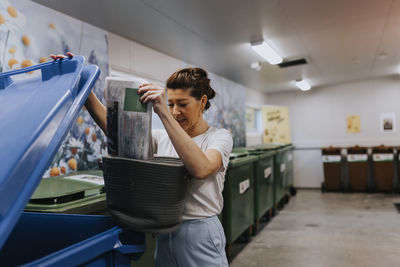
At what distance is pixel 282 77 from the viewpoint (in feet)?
20.8

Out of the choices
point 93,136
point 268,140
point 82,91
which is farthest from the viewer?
point 268,140

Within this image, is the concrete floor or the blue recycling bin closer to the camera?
the blue recycling bin

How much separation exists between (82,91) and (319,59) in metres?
4.89

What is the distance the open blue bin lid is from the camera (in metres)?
0.66

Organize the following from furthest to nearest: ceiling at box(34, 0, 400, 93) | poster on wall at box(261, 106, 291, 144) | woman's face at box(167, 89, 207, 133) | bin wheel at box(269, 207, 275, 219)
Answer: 1. poster on wall at box(261, 106, 291, 144)
2. bin wheel at box(269, 207, 275, 219)
3. ceiling at box(34, 0, 400, 93)
4. woman's face at box(167, 89, 207, 133)

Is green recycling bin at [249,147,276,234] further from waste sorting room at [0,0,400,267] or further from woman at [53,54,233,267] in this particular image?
woman at [53,54,233,267]

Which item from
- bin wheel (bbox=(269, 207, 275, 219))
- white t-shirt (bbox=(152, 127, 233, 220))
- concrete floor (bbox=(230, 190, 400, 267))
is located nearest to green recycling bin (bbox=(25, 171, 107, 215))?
white t-shirt (bbox=(152, 127, 233, 220))

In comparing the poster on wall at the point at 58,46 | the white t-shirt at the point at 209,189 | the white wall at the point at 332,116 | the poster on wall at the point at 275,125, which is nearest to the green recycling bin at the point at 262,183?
the poster on wall at the point at 58,46

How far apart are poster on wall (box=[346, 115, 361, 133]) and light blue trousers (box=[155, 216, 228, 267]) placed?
7.55 m

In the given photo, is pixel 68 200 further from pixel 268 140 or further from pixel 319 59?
pixel 268 140

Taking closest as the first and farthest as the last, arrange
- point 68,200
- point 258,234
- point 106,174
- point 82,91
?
1. point 82,91
2. point 106,174
3. point 68,200
4. point 258,234

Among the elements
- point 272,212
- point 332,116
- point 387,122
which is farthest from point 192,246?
point 387,122


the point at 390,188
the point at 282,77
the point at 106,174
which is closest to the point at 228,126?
the point at 282,77

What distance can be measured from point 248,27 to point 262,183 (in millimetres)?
2322
